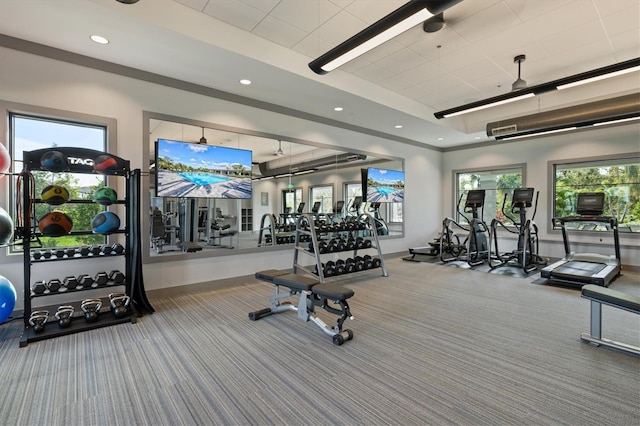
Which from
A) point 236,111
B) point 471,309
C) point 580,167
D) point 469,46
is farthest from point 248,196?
point 580,167

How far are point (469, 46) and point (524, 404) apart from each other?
4.42m

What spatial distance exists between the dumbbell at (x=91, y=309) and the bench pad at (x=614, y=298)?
4982 mm

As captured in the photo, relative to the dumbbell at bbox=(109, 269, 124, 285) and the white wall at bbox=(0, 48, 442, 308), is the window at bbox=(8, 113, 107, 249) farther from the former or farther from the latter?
the dumbbell at bbox=(109, 269, 124, 285)

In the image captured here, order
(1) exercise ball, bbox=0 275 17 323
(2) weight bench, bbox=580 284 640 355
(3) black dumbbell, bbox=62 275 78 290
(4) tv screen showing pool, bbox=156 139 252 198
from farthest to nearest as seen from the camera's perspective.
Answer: (4) tv screen showing pool, bbox=156 139 252 198
(3) black dumbbell, bbox=62 275 78 290
(1) exercise ball, bbox=0 275 17 323
(2) weight bench, bbox=580 284 640 355

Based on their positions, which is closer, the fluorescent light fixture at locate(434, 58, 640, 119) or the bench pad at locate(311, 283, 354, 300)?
the bench pad at locate(311, 283, 354, 300)

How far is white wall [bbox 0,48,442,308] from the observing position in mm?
3377

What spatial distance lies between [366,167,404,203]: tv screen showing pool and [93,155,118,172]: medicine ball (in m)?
4.94

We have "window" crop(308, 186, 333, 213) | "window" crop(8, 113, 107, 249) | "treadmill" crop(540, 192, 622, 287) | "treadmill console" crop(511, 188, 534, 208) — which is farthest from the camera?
A: "treadmill console" crop(511, 188, 534, 208)

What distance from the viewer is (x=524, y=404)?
6.30ft

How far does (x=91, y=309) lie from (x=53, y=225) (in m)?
0.99

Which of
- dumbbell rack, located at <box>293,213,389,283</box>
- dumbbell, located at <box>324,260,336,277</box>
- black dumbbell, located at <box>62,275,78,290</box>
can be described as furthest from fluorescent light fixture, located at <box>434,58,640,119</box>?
black dumbbell, located at <box>62,275,78,290</box>

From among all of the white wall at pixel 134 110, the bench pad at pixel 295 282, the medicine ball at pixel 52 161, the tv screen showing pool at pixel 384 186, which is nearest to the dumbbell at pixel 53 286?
the white wall at pixel 134 110

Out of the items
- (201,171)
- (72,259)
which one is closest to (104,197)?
(72,259)

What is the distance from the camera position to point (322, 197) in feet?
20.9
